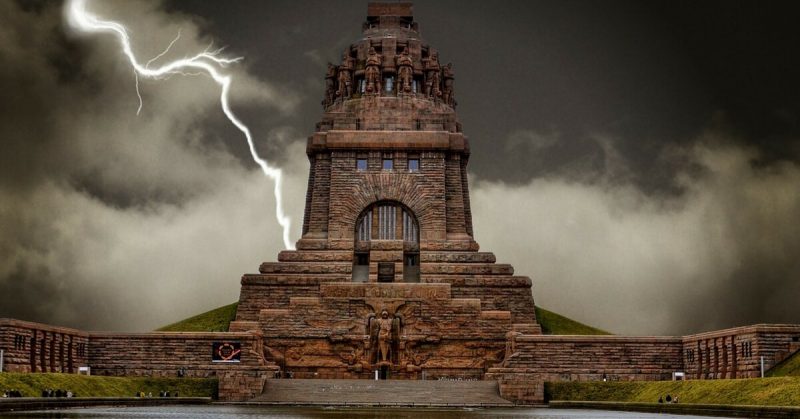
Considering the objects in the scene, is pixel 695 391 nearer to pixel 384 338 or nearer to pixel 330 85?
pixel 384 338

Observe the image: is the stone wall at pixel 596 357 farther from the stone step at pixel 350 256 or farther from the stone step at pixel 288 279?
the stone step at pixel 288 279

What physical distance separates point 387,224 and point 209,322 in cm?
1234

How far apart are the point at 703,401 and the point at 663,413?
2.75 m

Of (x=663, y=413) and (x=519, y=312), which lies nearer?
(x=663, y=413)

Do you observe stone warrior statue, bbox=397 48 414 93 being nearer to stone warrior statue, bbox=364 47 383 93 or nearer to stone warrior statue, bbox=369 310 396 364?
stone warrior statue, bbox=364 47 383 93

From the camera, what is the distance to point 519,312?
61.8 metres

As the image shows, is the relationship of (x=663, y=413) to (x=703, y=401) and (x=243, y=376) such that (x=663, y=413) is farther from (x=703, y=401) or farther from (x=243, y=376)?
(x=243, y=376)

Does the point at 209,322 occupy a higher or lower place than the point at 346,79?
lower

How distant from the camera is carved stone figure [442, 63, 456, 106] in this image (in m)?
74.1

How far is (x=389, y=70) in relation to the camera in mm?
72188

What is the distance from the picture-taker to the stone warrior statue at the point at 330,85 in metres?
74.4

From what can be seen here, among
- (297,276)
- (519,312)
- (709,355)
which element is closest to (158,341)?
(297,276)

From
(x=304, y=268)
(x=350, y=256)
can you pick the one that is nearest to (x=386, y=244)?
(x=350, y=256)

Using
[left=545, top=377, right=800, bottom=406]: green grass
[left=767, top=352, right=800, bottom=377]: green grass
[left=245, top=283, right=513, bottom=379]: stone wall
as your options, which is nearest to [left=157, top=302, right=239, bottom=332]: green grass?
[left=245, top=283, right=513, bottom=379]: stone wall
